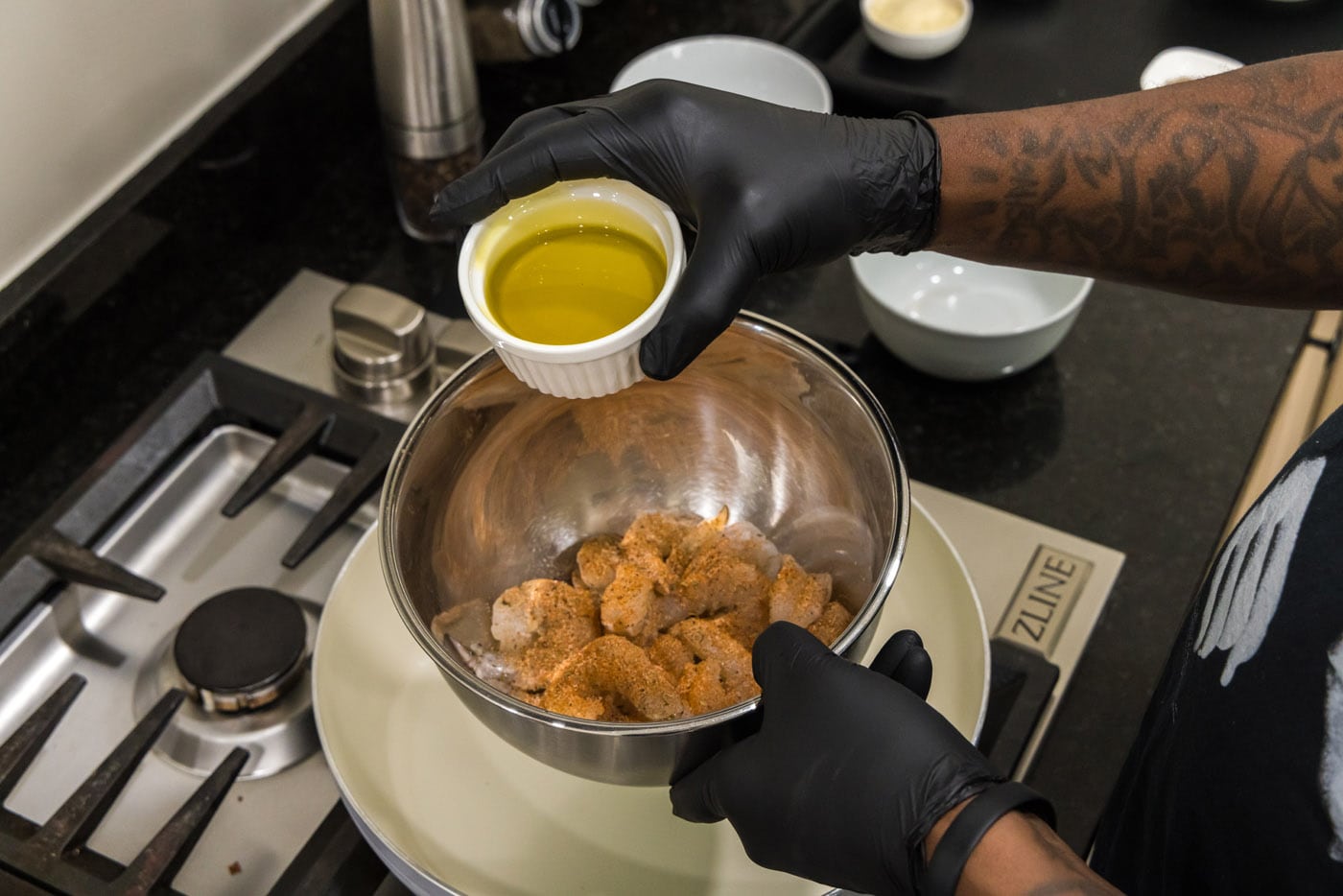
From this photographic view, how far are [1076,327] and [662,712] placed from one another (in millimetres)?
742

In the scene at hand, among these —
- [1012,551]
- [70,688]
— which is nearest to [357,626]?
[70,688]

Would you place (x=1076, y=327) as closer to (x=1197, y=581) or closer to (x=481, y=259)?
(x=1197, y=581)

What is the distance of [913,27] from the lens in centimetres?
161

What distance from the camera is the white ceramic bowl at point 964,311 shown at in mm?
1125

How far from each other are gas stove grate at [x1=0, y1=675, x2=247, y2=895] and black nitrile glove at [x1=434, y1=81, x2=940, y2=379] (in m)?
0.44

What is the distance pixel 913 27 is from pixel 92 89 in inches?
40.5

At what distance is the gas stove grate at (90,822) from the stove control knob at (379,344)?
358mm

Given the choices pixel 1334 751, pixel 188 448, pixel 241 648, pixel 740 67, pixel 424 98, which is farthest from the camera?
pixel 740 67

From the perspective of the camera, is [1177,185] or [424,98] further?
[424,98]

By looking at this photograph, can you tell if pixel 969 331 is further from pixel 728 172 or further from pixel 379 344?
pixel 379 344

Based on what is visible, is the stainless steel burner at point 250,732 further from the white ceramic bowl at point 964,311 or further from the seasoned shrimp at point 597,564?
the white ceramic bowl at point 964,311

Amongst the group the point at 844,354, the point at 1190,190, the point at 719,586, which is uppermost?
the point at 1190,190

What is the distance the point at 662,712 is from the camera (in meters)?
0.79

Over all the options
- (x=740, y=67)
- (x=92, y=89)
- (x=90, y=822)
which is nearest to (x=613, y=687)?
(x=90, y=822)
